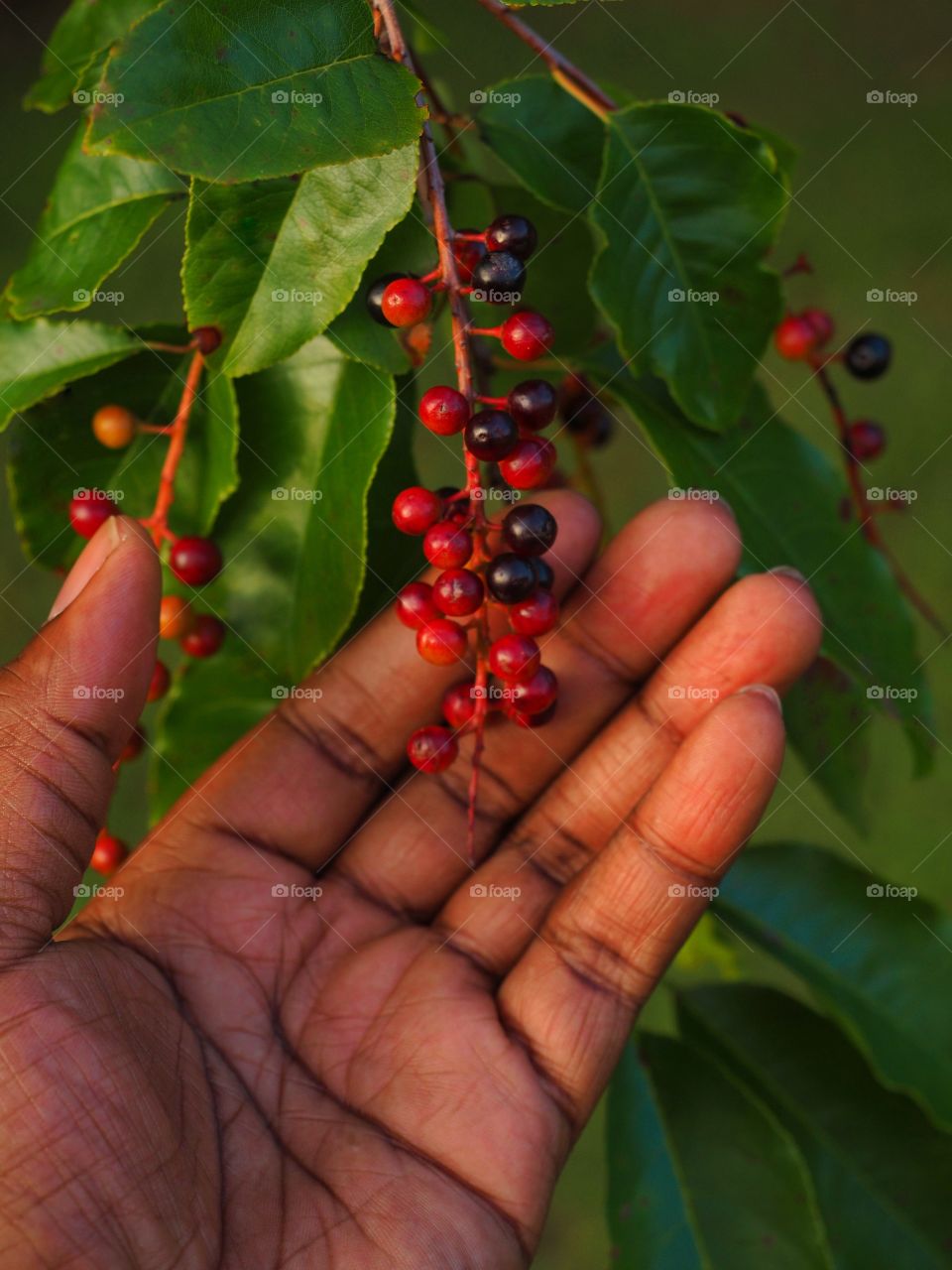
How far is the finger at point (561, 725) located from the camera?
5.25ft

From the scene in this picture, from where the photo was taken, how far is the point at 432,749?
1390 mm

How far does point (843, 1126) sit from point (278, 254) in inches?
54.7

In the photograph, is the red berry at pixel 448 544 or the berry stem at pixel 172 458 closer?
the red berry at pixel 448 544

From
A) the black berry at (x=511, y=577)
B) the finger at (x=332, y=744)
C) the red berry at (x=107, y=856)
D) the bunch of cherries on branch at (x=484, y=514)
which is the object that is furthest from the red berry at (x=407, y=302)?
the red berry at (x=107, y=856)

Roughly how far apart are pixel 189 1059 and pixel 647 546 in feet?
2.84

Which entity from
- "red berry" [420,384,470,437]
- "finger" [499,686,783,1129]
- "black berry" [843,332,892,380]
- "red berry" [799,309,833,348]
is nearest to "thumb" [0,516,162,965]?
"red berry" [420,384,470,437]

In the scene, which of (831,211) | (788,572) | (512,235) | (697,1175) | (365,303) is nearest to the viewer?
(512,235)

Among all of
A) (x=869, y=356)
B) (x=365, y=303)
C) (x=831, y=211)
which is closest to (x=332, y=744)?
(x=365, y=303)

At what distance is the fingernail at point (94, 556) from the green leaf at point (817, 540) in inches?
24.2

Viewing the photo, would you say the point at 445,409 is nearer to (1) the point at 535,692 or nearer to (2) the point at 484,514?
(2) the point at 484,514

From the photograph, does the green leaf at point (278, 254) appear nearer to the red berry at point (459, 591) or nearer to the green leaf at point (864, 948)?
the red berry at point (459, 591)

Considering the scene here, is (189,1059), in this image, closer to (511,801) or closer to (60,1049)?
(60,1049)

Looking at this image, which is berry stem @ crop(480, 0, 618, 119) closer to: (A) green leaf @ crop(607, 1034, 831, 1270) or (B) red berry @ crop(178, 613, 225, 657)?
(B) red berry @ crop(178, 613, 225, 657)

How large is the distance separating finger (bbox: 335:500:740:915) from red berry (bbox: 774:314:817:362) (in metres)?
0.28
